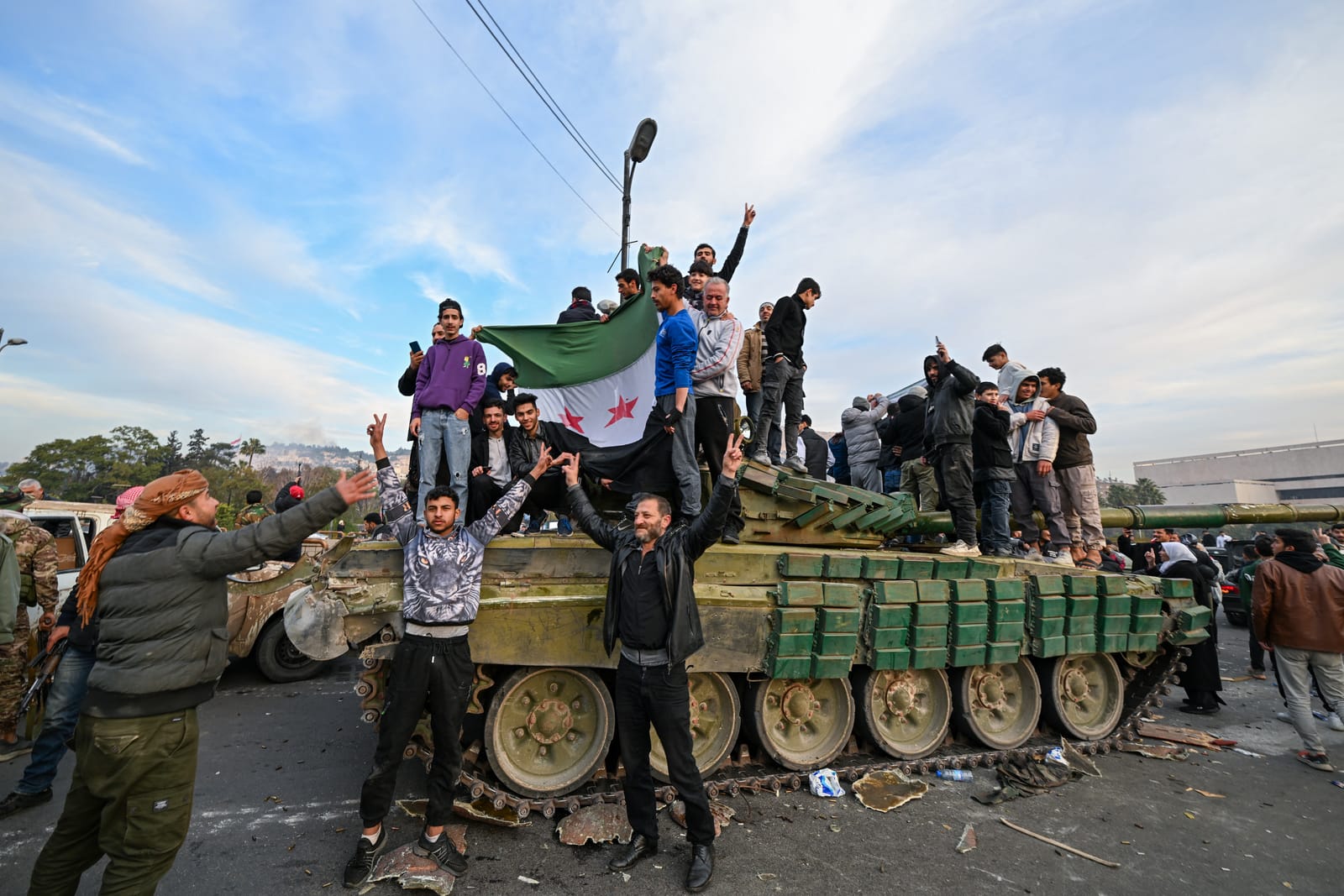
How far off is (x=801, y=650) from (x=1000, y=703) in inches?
99.6

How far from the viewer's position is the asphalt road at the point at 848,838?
3.78 meters

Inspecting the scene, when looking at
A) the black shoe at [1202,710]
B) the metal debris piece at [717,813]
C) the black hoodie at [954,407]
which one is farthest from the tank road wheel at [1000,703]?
the black shoe at [1202,710]

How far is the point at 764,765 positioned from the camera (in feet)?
17.4

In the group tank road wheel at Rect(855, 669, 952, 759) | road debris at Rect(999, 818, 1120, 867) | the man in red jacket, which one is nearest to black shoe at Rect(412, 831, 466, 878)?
tank road wheel at Rect(855, 669, 952, 759)

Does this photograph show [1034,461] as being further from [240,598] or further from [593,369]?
[240,598]

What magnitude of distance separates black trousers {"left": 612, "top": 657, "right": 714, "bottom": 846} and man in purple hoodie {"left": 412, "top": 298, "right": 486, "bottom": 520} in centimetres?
265

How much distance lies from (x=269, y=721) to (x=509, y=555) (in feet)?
13.2

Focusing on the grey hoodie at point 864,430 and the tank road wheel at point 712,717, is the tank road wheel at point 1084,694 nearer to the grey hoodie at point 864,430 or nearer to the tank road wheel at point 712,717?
the tank road wheel at point 712,717

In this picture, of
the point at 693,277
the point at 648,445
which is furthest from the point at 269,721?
the point at 693,277

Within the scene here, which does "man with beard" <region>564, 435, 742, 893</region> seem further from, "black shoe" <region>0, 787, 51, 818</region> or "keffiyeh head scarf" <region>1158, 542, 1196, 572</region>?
"keffiyeh head scarf" <region>1158, 542, 1196, 572</region>

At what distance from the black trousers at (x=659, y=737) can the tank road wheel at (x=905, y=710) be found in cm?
237

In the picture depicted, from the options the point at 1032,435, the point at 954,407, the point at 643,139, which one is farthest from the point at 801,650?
the point at 643,139

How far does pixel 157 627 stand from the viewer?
272 cm

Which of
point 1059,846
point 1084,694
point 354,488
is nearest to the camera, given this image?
point 354,488
